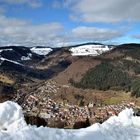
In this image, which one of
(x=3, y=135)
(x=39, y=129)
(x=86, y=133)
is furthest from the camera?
(x=86, y=133)

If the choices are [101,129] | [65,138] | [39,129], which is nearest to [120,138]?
[101,129]

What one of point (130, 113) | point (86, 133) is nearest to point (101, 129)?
point (86, 133)

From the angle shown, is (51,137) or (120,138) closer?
(51,137)

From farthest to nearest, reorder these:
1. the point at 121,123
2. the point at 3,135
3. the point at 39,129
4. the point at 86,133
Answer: the point at 121,123 < the point at 86,133 < the point at 39,129 < the point at 3,135

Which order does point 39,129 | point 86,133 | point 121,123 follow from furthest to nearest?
point 121,123 < point 86,133 < point 39,129

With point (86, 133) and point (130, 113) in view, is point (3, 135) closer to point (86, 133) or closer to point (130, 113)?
point (86, 133)

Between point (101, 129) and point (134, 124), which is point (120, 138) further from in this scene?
point (134, 124)
